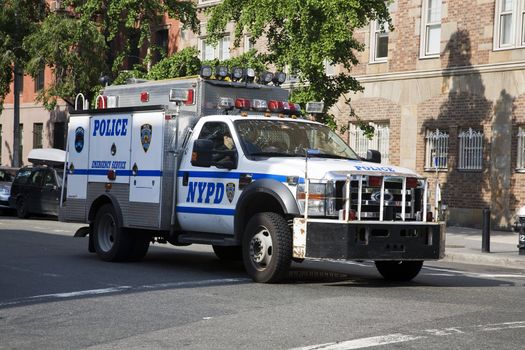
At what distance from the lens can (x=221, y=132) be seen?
1396 cm

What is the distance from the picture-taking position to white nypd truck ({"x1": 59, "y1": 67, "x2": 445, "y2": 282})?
483 inches

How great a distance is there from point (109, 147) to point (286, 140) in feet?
10.6

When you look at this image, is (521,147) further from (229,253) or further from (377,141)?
(229,253)

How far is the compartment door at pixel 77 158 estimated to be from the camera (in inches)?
640

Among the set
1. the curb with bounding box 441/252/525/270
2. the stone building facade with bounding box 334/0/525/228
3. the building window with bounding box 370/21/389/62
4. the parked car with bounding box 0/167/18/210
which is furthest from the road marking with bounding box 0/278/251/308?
the parked car with bounding box 0/167/18/210

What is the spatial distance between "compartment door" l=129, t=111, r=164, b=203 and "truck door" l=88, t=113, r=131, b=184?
0.20 metres

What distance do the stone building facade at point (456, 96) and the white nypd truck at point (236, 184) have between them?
12.1 m

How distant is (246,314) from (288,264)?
2.38m

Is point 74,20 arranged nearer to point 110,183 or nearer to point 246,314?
point 110,183

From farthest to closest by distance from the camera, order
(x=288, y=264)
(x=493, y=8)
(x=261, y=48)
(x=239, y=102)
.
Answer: (x=261, y=48) → (x=493, y=8) → (x=239, y=102) → (x=288, y=264)

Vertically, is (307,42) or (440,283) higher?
(307,42)

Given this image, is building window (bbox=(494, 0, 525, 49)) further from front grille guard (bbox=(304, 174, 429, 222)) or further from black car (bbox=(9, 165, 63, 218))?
front grille guard (bbox=(304, 174, 429, 222))

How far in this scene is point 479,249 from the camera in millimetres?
21172

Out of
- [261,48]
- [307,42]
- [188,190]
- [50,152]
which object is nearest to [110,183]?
[188,190]
